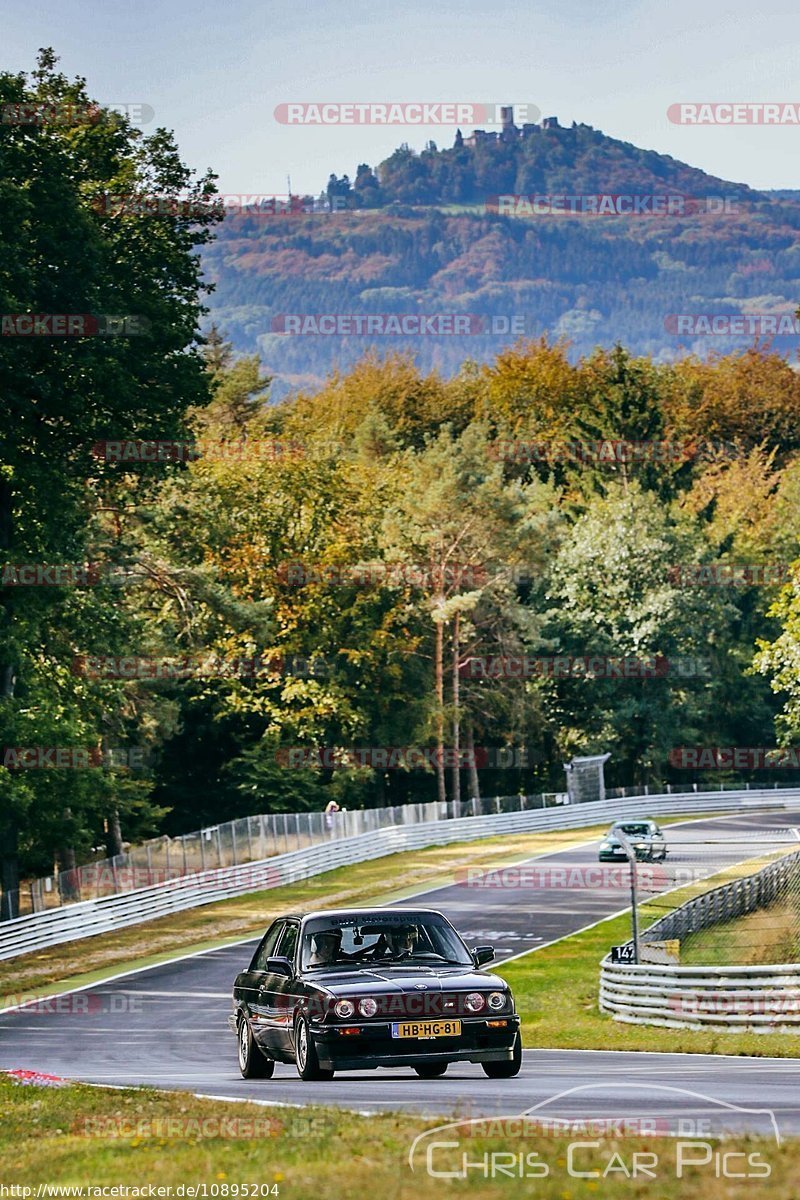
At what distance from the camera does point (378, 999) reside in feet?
46.6

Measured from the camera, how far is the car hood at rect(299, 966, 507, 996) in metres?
14.3

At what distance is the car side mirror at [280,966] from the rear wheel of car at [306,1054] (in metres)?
0.56

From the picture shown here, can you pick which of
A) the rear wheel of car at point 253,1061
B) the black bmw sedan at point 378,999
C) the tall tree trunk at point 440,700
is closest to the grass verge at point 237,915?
the tall tree trunk at point 440,700

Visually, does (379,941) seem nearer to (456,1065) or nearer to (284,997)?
(284,997)

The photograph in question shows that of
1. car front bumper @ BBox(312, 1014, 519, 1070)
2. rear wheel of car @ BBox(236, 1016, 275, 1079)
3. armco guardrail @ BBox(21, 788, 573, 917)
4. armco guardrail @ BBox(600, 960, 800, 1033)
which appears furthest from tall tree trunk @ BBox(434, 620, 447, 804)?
car front bumper @ BBox(312, 1014, 519, 1070)

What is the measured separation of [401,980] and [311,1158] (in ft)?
15.8

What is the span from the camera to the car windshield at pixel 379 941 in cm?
1538

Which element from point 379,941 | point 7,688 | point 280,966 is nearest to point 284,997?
point 280,966

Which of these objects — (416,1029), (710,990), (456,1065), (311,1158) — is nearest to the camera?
(311,1158)

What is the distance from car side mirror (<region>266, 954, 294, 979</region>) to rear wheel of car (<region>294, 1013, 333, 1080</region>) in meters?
0.56

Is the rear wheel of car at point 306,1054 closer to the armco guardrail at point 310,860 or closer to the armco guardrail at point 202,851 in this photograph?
the armco guardrail at point 310,860

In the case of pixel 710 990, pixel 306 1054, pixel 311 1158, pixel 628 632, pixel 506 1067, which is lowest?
pixel 710 990

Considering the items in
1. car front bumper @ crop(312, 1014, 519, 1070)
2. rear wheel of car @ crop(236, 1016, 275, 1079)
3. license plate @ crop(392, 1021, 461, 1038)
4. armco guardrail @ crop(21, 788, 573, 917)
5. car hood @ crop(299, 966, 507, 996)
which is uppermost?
car hood @ crop(299, 966, 507, 996)

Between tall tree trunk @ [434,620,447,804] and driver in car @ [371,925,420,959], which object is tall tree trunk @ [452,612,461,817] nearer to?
tall tree trunk @ [434,620,447,804]
